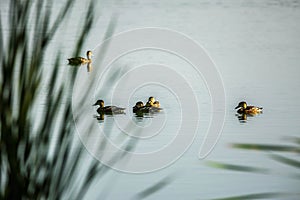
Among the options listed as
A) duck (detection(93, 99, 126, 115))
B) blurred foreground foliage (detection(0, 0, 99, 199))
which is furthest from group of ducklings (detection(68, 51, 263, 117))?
blurred foreground foliage (detection(0, 0, 99, 199))

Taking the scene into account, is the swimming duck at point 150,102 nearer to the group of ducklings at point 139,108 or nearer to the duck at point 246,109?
the group of ducklings at point 139,108

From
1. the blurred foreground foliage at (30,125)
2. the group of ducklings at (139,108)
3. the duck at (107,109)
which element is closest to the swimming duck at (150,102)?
the group of ducklings at (139,108)

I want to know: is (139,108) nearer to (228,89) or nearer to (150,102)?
(150,102)

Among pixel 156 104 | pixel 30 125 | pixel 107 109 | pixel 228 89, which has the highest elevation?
pixel 228 89

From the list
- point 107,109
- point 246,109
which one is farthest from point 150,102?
point 246,109

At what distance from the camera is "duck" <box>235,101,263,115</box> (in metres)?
8.98

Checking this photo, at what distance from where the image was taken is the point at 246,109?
9078 millimetres

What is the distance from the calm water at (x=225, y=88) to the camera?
20.4 feet

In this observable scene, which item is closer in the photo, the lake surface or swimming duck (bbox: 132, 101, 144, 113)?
the lake surface

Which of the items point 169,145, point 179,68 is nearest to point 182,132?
point 169,145

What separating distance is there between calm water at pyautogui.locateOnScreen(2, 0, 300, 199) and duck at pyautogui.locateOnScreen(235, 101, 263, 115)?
8 centimetres

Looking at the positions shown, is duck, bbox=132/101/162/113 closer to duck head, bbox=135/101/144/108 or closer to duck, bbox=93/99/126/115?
duck head, bbox=135/101/144/108

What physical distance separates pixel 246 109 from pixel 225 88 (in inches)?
45.0

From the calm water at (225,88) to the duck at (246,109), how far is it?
3.0 inches
